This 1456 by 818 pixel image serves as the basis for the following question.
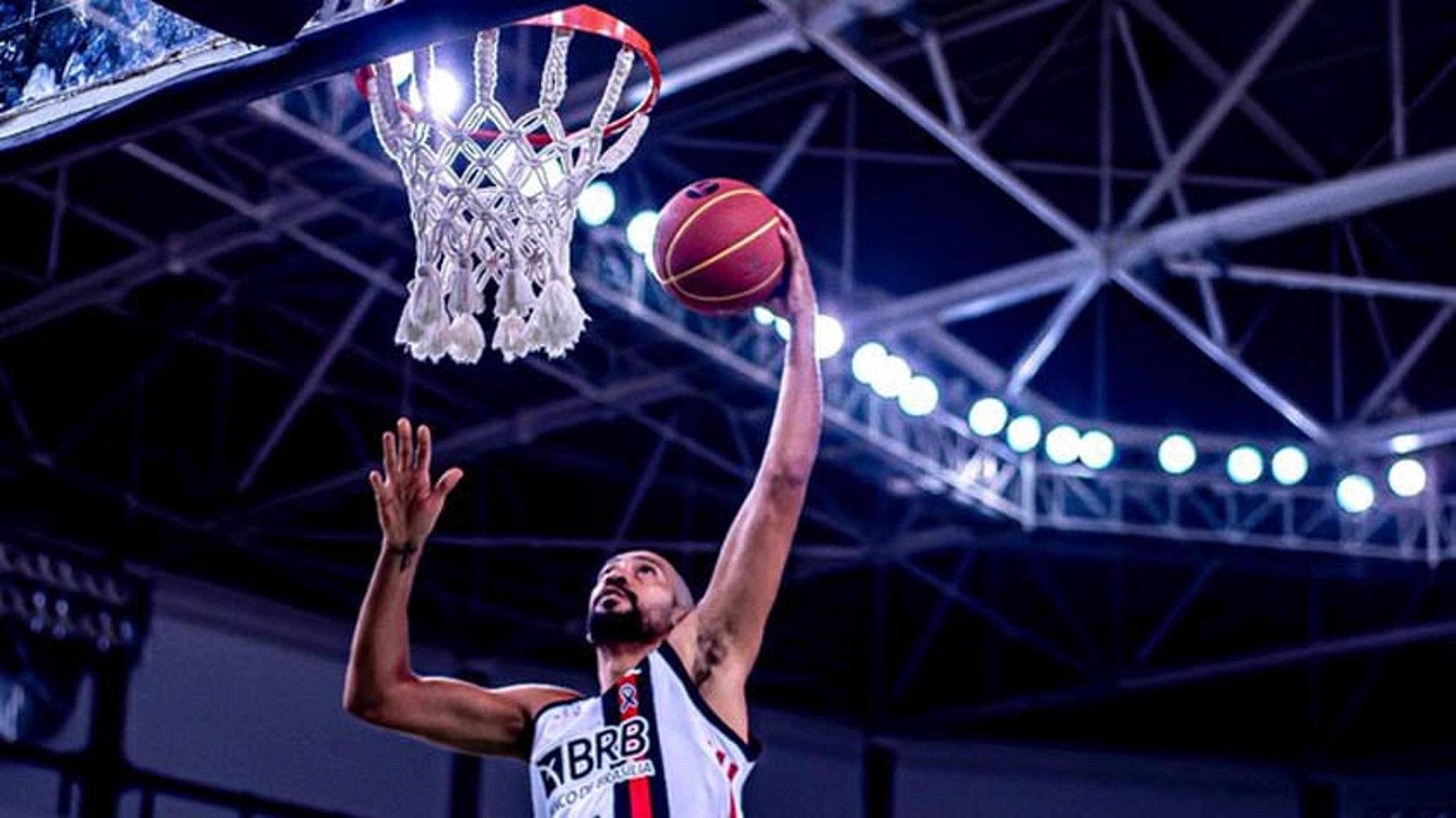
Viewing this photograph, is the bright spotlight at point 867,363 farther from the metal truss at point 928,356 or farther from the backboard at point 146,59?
the backboard at point 146,59

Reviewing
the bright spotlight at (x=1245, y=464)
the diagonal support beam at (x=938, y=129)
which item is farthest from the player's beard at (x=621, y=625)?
the bright spotlight at (x=1245, y=464)

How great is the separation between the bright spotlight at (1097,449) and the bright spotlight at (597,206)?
399cm

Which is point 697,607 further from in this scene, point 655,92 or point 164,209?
point 164,209

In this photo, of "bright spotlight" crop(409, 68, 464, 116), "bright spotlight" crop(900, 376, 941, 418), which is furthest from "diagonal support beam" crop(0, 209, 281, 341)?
"bright spotlight" crop(409, 68, 464, 116)

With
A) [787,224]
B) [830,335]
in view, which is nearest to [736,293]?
[787,224]

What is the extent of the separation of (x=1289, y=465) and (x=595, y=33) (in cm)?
804

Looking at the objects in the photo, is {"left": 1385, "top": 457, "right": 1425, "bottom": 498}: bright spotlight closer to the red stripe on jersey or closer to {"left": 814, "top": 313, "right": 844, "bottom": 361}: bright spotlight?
{"left": 814, "top": 313, "right": 844, "bottom": 361}: bright spotlight

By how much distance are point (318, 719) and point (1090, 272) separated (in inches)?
252

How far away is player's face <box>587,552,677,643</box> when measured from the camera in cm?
477

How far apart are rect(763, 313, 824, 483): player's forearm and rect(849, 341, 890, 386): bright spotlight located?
762cm

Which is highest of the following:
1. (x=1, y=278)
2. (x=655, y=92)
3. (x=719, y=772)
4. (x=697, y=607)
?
(x=1, y=278)

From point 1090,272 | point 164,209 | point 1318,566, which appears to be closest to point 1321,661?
point 1318,566

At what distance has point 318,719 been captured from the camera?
50.1 ft

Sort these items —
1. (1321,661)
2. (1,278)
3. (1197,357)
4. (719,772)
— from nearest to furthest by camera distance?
(719,772) → (1,278) → (1197,357) → (1321,661)
